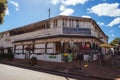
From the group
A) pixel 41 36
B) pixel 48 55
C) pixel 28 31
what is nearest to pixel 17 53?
pixel 28 31

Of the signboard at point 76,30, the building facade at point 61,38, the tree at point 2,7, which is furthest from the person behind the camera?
the signboard at point 76,30

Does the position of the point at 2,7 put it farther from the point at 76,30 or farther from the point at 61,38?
the point at 76,30

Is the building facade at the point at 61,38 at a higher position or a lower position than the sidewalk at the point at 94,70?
higher

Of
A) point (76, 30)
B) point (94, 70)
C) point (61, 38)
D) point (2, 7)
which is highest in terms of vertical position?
point (2, 7)

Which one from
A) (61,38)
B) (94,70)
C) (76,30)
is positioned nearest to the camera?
(94,70)

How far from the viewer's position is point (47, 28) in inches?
1112

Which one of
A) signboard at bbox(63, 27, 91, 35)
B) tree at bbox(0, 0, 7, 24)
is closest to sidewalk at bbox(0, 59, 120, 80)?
signboard at bbox(63, 27, 91, 35)

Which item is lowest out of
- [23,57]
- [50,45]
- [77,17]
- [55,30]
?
[23,57]

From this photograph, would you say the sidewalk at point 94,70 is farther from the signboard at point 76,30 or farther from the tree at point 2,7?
the tree at point 2,7

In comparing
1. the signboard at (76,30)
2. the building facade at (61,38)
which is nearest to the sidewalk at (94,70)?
the building facade at (61,38)

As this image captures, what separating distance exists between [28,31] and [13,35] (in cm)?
613

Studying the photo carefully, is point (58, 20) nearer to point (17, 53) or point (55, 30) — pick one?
point (55, 30)

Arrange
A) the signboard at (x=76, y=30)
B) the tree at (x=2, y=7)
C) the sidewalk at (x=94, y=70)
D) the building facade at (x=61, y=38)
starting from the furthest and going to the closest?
1. the signboard at (x=76, y=30)
2. the building facade at (x=61, y=38)
3. the tree at (x=2, y=7)
4. the sidewalk at (x=94, y=70)

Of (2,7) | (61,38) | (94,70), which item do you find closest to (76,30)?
(61,38)
